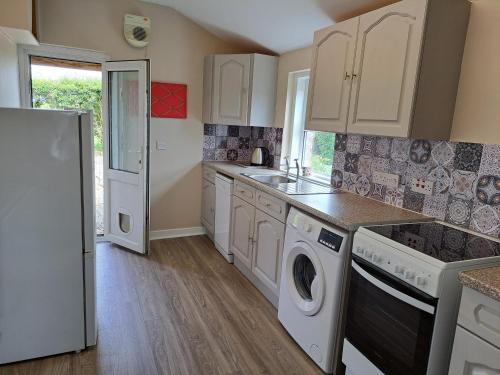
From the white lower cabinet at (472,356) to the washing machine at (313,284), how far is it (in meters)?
0.62

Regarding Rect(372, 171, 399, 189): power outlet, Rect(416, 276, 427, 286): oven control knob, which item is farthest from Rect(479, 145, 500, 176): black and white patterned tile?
Rect(416, 276, 427, 286): oven control knob

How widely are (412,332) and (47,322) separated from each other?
1877 millimetres

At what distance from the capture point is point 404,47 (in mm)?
1758

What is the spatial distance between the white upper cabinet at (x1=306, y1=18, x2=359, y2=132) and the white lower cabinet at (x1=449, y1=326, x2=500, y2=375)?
1341mm

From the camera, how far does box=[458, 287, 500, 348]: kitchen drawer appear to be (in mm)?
1118

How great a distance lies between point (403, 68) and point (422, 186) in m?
0.71

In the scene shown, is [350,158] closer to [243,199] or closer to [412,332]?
[243,199]

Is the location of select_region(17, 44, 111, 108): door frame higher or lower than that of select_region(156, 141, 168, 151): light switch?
higher

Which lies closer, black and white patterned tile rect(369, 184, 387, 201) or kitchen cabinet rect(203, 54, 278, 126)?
black and white patterned tile rect(369, 184, 387, 201)

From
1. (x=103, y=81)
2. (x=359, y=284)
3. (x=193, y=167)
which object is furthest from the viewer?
(x=193, y=167)

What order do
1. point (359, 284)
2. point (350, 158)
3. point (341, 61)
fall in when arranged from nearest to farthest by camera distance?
1. point (359, 284)
2. point (341, 61)
3. point (350, 158)

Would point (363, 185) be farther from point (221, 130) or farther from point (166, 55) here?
point (166, 55)

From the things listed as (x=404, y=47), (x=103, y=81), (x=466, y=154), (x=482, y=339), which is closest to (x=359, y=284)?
(x=482, y=339)

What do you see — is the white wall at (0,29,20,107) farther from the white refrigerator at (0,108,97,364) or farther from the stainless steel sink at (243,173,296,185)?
the stainless steel sink at (243,173,296,185)
